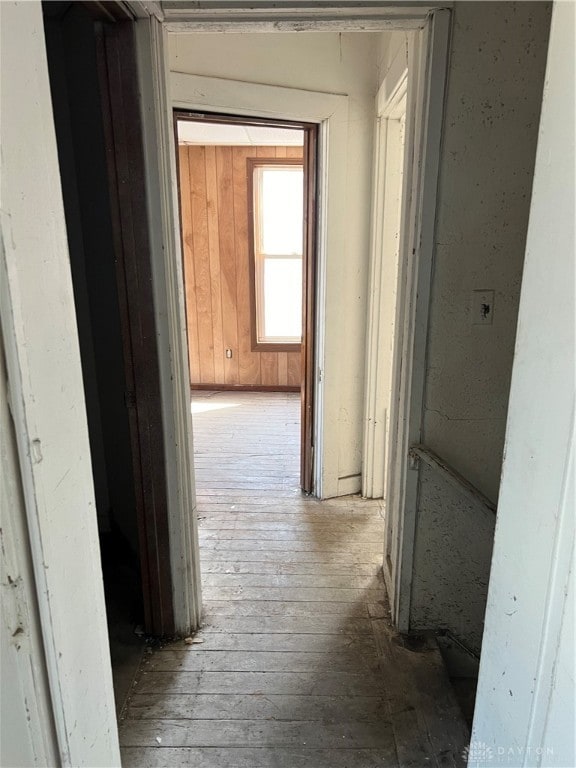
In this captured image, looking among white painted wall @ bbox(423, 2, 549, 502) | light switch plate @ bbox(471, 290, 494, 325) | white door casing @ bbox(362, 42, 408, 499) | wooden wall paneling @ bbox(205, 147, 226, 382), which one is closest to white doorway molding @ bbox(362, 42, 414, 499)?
white door casing @ bbox(362, 42, 408, 499)

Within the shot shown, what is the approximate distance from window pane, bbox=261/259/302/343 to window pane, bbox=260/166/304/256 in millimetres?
131

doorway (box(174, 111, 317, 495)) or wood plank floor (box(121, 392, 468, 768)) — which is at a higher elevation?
doorway (box(174, 111, 317, 495))

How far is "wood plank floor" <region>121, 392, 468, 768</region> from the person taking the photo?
4.88 feet

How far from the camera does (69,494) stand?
0.72 metres

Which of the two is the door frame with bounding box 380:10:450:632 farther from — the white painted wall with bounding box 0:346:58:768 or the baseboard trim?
the baseboard trim

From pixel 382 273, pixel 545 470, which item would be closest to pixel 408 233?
pixel 382 273

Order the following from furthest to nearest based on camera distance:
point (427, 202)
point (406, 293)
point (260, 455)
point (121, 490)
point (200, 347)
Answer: point (200, 347)
point (260, 455)
point (121, 490)
point (406, 293)
point (427, 202)

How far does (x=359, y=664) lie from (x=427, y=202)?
1636mm

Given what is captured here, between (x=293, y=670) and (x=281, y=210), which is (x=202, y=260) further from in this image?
(x=293, y=670)

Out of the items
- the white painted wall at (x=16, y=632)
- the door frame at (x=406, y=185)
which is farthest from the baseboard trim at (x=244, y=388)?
the white painted wall at (x=16, y=632)

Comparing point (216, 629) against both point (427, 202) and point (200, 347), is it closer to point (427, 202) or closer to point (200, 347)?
point (427, 202)

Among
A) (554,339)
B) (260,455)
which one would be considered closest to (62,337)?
(554,339)

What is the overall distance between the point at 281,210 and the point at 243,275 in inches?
29.5

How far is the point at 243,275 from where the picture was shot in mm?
4977
